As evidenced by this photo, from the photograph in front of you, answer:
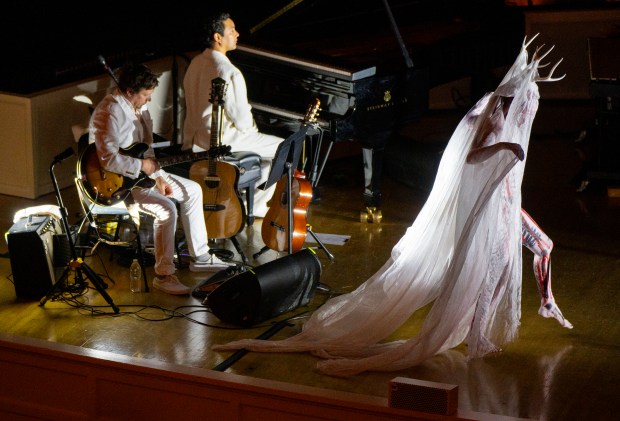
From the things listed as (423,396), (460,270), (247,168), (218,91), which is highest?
(218,91)

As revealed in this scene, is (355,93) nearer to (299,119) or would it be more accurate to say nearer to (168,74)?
(299,119)

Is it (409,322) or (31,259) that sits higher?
(31,259)

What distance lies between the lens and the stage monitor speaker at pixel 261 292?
614cm

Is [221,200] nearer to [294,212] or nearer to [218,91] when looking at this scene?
[294,212]

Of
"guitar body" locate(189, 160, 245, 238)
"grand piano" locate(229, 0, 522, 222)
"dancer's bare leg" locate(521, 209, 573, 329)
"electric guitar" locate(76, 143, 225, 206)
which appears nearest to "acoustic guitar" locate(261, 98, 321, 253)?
"guitar body" locate(189, 160, 245, 238)

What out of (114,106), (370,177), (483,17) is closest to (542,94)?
(483,17)

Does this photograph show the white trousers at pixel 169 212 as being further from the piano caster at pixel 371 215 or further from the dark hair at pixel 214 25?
the piano caster at pixel 371 215

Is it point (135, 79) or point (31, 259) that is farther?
point (135, 79)

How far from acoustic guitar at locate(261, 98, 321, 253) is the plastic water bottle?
91 centimetres

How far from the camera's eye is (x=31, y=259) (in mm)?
6633

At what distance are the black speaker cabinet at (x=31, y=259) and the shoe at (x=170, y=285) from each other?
0.65 meters

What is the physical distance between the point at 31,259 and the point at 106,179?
2.22 feet

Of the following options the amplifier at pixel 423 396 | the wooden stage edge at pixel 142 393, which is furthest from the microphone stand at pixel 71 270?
the amplifier at pixel 423 396

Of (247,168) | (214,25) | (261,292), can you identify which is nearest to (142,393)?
(261,292)
